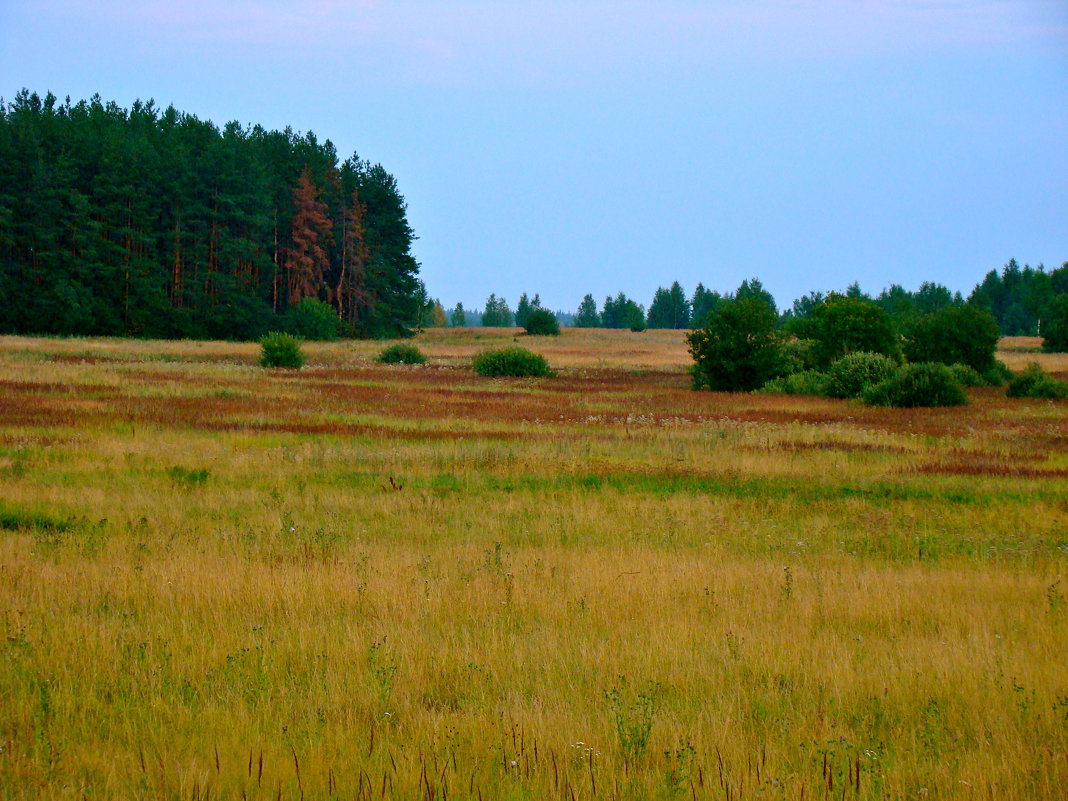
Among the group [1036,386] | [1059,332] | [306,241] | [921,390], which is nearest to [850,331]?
[1036,386]

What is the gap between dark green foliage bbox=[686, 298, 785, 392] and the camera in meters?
41.9

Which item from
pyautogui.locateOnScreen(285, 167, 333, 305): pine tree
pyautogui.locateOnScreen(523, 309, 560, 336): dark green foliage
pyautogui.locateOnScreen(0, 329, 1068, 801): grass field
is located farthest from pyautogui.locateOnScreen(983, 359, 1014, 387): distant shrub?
pyautogui.locateOnScreen(523, 309, 560, 336): dark green foliage

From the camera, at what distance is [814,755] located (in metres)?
5.39

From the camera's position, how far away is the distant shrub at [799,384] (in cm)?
3981

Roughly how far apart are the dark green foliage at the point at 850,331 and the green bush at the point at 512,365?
15.0 m

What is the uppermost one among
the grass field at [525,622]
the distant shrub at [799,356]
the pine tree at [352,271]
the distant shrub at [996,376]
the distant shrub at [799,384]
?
the pine tree at [352,271]

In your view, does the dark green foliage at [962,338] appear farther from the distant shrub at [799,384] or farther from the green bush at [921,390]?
the green bush at [921,390]

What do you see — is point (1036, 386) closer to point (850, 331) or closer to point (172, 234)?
point (850, 331)

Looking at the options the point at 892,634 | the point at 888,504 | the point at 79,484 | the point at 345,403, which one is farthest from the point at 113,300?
the point at 892,634

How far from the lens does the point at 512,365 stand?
5097cm

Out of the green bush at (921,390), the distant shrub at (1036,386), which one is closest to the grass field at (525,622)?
the green bush at (921,390)

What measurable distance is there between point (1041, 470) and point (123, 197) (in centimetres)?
7180

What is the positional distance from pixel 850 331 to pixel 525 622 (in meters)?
39.3

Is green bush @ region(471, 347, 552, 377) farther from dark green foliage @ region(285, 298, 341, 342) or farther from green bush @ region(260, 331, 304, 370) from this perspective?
dark green foliage @ region(285, 298, 341, 342)
